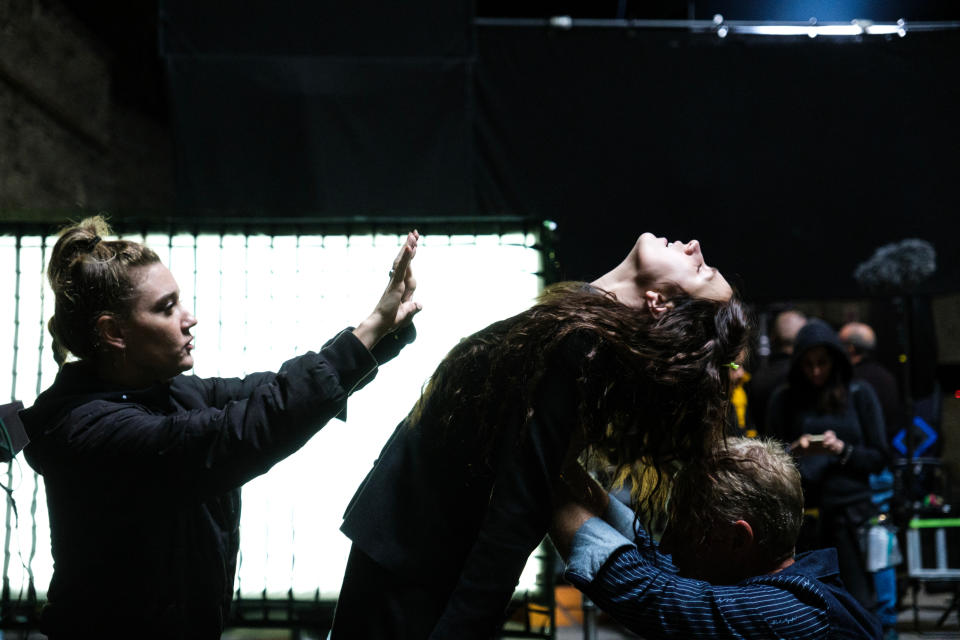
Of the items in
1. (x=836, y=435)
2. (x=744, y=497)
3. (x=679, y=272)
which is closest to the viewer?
(x=744, y=497)

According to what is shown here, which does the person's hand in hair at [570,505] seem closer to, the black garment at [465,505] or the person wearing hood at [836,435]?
the black garment at [465,505]

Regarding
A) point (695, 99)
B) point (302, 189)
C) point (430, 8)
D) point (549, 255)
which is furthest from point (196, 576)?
point (695, 99)

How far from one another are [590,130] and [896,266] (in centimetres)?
222

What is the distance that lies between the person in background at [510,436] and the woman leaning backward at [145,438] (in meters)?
0.19

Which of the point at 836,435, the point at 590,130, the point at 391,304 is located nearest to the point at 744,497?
the point at 391,304

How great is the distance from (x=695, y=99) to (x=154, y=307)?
12.9ft

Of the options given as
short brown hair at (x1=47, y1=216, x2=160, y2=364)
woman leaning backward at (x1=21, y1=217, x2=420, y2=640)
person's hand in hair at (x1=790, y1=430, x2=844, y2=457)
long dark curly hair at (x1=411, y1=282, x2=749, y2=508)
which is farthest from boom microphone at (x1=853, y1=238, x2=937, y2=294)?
short brown hair at (x1=47, y1=216, x2=160, y2=364)

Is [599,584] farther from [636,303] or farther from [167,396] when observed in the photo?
[167,396]

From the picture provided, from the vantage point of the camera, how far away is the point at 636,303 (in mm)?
1578

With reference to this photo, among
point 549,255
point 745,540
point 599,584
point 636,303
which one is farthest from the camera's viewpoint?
point 549,255

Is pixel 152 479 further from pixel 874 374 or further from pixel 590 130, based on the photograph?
pixel 874 374

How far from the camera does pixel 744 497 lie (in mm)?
1477

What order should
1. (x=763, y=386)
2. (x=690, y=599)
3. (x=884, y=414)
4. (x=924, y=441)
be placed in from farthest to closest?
(x=924, y=441) < (x=884, y=414) < (x=763, y=386) < (x=690, y=599)

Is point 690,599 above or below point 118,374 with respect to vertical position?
below
